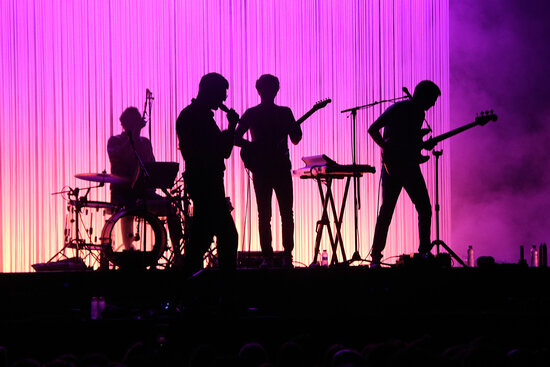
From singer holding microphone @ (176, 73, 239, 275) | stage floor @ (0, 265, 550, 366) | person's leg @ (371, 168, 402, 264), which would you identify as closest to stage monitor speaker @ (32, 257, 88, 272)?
stage floor @ (0, 265, 550, 366)

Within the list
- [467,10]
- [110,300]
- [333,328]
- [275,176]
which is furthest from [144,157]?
[467,10]

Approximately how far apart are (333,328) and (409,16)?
19.8ft

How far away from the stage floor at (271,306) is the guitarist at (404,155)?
2.90ft

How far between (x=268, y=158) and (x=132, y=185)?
1.47 metres

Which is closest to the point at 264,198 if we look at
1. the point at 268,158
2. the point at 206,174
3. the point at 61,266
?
the point at 268,158

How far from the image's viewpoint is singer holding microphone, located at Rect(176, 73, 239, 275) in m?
3.99

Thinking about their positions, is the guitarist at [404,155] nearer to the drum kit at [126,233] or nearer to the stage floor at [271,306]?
the stage floor at [271,306]

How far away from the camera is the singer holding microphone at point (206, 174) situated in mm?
3988

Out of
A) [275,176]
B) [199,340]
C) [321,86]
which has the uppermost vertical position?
[321,86]

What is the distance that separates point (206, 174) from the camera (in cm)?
401

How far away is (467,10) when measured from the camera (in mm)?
9039

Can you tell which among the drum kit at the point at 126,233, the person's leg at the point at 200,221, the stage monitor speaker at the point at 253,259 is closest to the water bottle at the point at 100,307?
the person's leg at the point at 200,221

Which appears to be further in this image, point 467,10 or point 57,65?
point 467,10

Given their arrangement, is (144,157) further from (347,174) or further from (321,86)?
(321,86)
